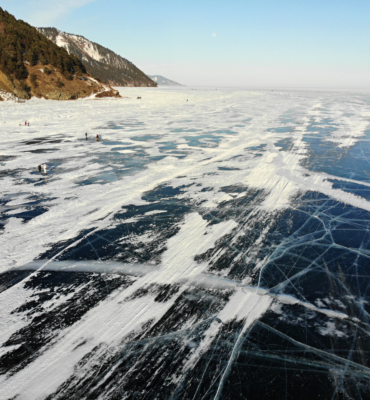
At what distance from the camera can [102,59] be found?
556 ft

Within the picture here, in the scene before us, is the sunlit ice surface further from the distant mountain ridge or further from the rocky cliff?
the distant mountain ridge

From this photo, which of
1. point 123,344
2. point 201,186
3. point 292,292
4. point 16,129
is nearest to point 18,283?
point 123,344

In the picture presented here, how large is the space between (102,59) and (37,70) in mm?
142328

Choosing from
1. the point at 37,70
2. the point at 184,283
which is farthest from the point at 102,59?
the point at 184,283

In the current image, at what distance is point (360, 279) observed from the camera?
14.6ft

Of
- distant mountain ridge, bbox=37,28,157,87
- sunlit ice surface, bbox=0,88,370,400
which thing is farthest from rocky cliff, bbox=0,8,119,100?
distant mountain ridge, bbox=37,28,157,87

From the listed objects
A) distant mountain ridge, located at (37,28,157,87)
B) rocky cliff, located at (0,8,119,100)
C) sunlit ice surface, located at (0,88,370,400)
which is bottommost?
sunlit ice surface, located at (0,88,370,400)

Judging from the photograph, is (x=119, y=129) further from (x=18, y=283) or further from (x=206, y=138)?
(x=18, y=283)

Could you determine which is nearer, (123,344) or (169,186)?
(123,344)

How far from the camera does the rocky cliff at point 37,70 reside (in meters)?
41.7

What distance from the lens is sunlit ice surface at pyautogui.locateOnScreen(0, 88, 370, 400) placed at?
2.93m

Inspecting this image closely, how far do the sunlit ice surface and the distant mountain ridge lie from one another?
486 ft

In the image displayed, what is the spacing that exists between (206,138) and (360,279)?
12.3m

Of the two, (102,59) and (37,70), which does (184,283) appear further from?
(102,59)
